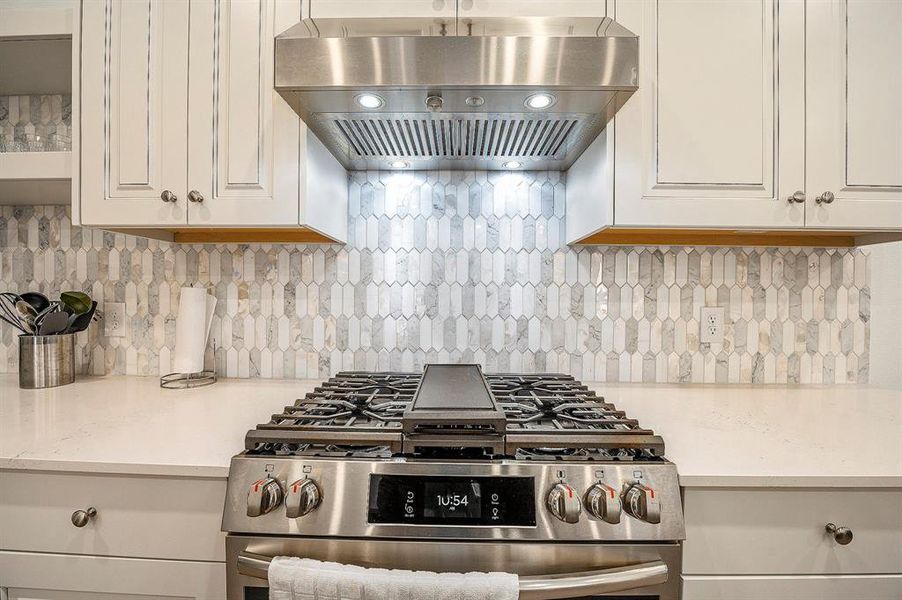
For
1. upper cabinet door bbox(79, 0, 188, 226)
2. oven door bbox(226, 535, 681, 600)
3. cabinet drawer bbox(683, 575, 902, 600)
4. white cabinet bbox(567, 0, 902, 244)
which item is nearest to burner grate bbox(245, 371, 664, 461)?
oven door bbox(226, 535, 681, 600)

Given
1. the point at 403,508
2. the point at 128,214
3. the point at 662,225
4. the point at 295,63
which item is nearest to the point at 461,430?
the point at 403,508

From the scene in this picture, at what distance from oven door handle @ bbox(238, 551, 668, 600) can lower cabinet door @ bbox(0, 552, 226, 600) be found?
6.5 inches

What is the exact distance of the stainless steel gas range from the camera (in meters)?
0.84

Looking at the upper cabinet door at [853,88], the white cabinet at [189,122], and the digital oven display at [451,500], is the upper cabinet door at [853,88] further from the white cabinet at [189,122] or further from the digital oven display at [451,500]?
the white cabinet at [189,122]

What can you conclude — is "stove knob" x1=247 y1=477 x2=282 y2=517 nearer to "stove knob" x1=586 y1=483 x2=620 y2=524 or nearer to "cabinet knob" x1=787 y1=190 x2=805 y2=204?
"stove knob" x1=586 y1=483 x2=620 y2=524

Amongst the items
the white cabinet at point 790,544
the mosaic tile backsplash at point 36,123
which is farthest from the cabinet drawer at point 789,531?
the mosaic tile backsplash at point 36,123

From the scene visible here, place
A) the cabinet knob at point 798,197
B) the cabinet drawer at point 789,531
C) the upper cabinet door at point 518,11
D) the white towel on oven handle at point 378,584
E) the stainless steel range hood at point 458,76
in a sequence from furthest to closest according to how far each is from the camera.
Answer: the cabinet knob at point 798,197 < the upper cabinet door at point 518,11 < the stainless steel range hood at point 458,76 < the cabinet drawer at point 789,531 < the white towel on oven handle at point 378,584

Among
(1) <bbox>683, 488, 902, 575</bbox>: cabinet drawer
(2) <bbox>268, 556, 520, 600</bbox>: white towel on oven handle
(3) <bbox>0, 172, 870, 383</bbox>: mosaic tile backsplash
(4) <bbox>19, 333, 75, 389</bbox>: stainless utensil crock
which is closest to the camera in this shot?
(2) <bbox>268, 556, 520, 600</bbox>: white towel on oven handle

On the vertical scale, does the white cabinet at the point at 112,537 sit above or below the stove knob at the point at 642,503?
below

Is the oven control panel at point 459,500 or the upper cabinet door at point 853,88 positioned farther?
the upper cabinet door at point 853,88

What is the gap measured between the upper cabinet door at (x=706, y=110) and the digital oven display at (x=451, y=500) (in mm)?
771

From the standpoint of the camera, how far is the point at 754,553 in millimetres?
890

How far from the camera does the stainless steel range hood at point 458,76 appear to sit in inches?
39.9

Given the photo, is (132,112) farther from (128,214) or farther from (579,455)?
(579,455)
